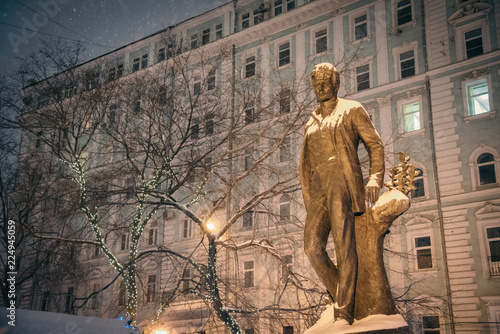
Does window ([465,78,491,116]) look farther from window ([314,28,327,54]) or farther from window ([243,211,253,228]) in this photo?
window ([243,211,253,228])

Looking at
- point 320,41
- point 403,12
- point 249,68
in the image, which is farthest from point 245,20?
point 403,12

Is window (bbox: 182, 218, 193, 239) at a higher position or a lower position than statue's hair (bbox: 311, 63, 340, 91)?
higher

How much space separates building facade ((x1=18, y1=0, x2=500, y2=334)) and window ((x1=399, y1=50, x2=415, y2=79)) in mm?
49

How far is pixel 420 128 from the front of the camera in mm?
23891

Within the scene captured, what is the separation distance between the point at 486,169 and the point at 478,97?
3374 millimetres

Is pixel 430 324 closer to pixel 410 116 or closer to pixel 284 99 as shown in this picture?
pixel 410 116

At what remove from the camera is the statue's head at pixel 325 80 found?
5.30m

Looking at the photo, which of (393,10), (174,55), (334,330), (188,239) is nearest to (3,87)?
(174,55)

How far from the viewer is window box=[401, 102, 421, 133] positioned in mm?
24141

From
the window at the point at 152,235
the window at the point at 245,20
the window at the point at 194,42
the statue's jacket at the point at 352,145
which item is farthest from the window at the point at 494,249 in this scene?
the window at the point at 152,235

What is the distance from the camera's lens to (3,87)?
17859mm

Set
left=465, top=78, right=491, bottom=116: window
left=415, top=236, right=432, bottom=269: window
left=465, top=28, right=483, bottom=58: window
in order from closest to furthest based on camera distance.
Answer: left=415, top=236, right=432, bottom=269: window, left=465, top=78, right=491, bottom=116: window, left=465, top=28, right=483, bottom=58: window

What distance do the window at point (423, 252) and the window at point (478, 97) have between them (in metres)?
5.98

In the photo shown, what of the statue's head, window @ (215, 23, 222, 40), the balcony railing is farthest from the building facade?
the statue's head
